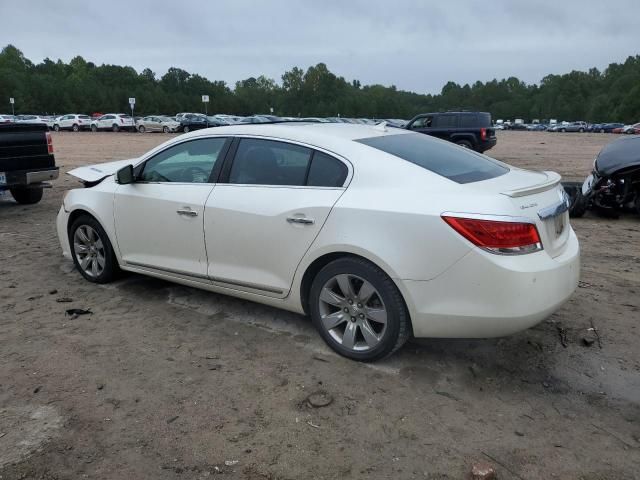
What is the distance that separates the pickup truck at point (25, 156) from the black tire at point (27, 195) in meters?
0.79

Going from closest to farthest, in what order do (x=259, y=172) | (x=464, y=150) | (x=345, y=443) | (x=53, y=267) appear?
(x=345, y=443) → (x=259, y=172) → (x=464, y=150) → (x=53, y=267)

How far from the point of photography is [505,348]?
4027mm

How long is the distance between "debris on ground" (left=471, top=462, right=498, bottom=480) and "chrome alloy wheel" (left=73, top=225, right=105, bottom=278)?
390 centimetres

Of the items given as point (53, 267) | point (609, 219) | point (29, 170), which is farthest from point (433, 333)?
point (29, 170)

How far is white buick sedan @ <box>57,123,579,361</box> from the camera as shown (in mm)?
3283

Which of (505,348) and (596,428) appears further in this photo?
(505,348)

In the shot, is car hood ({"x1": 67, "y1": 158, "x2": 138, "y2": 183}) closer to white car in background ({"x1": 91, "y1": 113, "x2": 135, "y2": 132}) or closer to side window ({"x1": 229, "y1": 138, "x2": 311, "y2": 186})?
side window ({"x1": 229, "y1": 138, "x2": 311, "y2": 186})

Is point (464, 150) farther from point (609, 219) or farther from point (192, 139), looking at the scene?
point (609, 219)

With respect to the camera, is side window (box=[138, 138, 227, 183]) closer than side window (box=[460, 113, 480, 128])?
Yes

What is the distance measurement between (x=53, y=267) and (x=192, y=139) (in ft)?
8.48

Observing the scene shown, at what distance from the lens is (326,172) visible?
3.88m

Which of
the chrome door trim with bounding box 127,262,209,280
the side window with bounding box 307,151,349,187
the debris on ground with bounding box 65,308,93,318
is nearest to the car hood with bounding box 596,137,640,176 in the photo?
the side window with bounding box 307,151,349,187

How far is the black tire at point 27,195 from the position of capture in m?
10.1

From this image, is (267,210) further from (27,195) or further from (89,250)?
(27,195)
